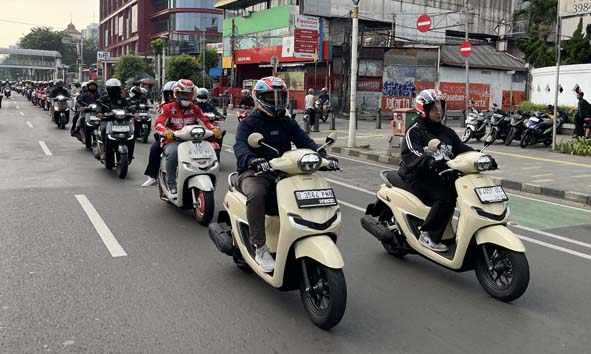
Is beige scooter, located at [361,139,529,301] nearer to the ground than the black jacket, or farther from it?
nearer to the ground

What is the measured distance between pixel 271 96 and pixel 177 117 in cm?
381

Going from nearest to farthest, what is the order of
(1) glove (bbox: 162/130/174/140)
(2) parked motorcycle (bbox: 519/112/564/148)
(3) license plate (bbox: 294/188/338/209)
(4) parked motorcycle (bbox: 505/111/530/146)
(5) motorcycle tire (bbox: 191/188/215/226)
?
(3) license plate (bbox: 294/188/338/209) < (5) motorcycle tire (bbox: 191/188/215/226) < (1) glove (bbox: 162/130/174/140) < (2) parked motorcycle (bbox: 519/112/564/148) < (4) parked motorcycle (bbox: 505/111/530/146)

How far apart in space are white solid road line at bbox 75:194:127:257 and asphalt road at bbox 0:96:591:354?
0.24 feet

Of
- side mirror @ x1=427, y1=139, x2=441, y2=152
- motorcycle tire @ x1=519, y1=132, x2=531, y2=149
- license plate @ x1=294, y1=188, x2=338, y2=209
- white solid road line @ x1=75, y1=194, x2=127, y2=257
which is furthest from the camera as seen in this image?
motorcycle tire @ x1=519, y1=132, x2=531, y2=149

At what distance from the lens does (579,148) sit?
1528cm

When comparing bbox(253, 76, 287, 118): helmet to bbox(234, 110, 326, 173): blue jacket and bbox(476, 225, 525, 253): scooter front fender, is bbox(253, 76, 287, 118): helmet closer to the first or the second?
bbox(234, 110, 326, 173): blue jacket

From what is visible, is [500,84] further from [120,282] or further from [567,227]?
[120,282]

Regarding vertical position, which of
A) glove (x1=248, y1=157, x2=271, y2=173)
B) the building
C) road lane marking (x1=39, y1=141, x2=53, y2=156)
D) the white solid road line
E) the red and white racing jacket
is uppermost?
the building

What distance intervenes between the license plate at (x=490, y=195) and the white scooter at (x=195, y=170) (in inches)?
136

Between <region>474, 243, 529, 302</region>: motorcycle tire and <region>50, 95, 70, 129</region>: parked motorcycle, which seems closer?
<region>474, 243, 529, 302</region>: motorcycle tire

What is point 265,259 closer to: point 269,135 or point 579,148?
point 269,135

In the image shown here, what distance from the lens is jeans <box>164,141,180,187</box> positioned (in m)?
7.76

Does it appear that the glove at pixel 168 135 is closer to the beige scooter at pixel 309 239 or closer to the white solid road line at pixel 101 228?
the white solid road line at pixel 101 228

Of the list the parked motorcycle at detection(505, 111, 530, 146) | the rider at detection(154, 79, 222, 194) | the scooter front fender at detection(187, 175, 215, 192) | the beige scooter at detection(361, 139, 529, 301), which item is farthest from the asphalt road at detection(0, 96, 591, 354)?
the parked motorcycle at detection(505, 111, 530, 146)
